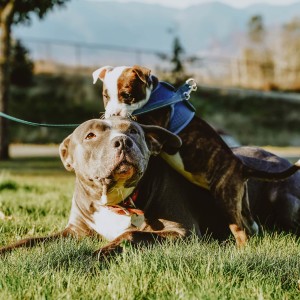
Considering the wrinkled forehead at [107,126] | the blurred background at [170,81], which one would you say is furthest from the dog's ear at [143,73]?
the blurred background at [170,81]

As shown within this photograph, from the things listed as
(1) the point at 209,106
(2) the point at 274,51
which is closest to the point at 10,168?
(1) the point at 209,106

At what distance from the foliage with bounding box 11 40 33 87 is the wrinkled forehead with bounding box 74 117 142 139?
2421 cm

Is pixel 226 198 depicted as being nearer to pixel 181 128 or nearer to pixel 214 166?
pixel 214 166

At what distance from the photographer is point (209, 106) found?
32.8 meters

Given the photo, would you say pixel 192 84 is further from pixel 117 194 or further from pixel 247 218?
pixel 117 194

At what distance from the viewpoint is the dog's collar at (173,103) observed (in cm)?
565

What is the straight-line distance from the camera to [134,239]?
15.5 ft

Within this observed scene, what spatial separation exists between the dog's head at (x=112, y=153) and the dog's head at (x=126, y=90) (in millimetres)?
550

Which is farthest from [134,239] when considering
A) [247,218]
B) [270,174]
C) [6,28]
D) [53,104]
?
[53,104]

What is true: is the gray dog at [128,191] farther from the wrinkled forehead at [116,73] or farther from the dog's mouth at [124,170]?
the wrinkled forehead at [116,73]

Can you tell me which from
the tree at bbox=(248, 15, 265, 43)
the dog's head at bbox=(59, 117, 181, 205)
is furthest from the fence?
the dog's head at bbox=(59, 117, 181, 205)

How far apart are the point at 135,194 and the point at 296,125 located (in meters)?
29.2

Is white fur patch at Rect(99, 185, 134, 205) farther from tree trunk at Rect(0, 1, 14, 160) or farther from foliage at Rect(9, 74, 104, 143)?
foliage at Rect(9, 74, 104, 143)

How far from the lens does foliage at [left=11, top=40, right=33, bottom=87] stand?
28.6m
